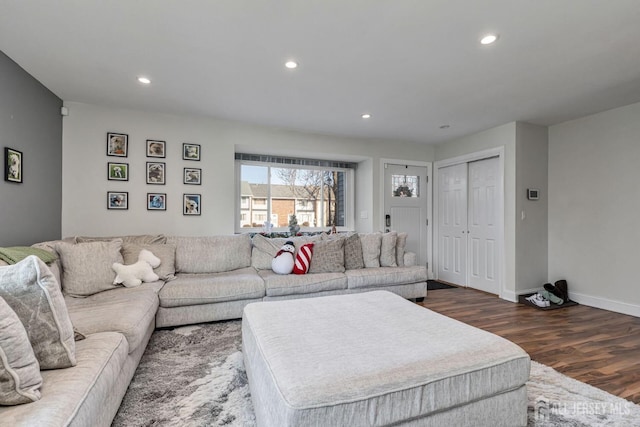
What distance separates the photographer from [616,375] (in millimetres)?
2014

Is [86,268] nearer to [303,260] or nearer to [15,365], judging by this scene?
[15,365]

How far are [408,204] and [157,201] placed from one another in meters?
3.79

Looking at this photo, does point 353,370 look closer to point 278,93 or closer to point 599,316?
point 278,93

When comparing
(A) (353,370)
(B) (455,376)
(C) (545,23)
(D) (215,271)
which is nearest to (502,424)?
(B) (455,376)

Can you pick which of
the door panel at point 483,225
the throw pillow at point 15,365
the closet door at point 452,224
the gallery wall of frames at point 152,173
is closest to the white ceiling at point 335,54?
the gallery wall of frames at point 152,173

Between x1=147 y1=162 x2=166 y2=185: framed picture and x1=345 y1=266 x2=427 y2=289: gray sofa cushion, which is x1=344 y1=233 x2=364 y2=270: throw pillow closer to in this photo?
x1=345 y1=266 x2=427 y2=289: gray sofa cushion

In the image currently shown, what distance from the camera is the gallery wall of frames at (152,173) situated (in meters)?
3.53

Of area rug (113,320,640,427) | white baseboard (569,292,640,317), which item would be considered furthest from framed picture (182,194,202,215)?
white baseboard (569,292,640,317)

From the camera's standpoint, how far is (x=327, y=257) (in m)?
3.48

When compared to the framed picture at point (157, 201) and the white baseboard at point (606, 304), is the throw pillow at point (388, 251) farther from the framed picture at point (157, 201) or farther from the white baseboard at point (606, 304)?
the framed picture at point (157, 201)

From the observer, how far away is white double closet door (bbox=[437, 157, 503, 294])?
420cm

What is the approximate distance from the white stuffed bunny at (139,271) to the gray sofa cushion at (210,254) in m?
0.32

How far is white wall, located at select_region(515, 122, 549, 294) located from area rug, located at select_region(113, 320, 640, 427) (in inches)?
85.5

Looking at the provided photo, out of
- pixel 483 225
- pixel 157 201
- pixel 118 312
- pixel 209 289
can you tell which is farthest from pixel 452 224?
pixel 118 312
